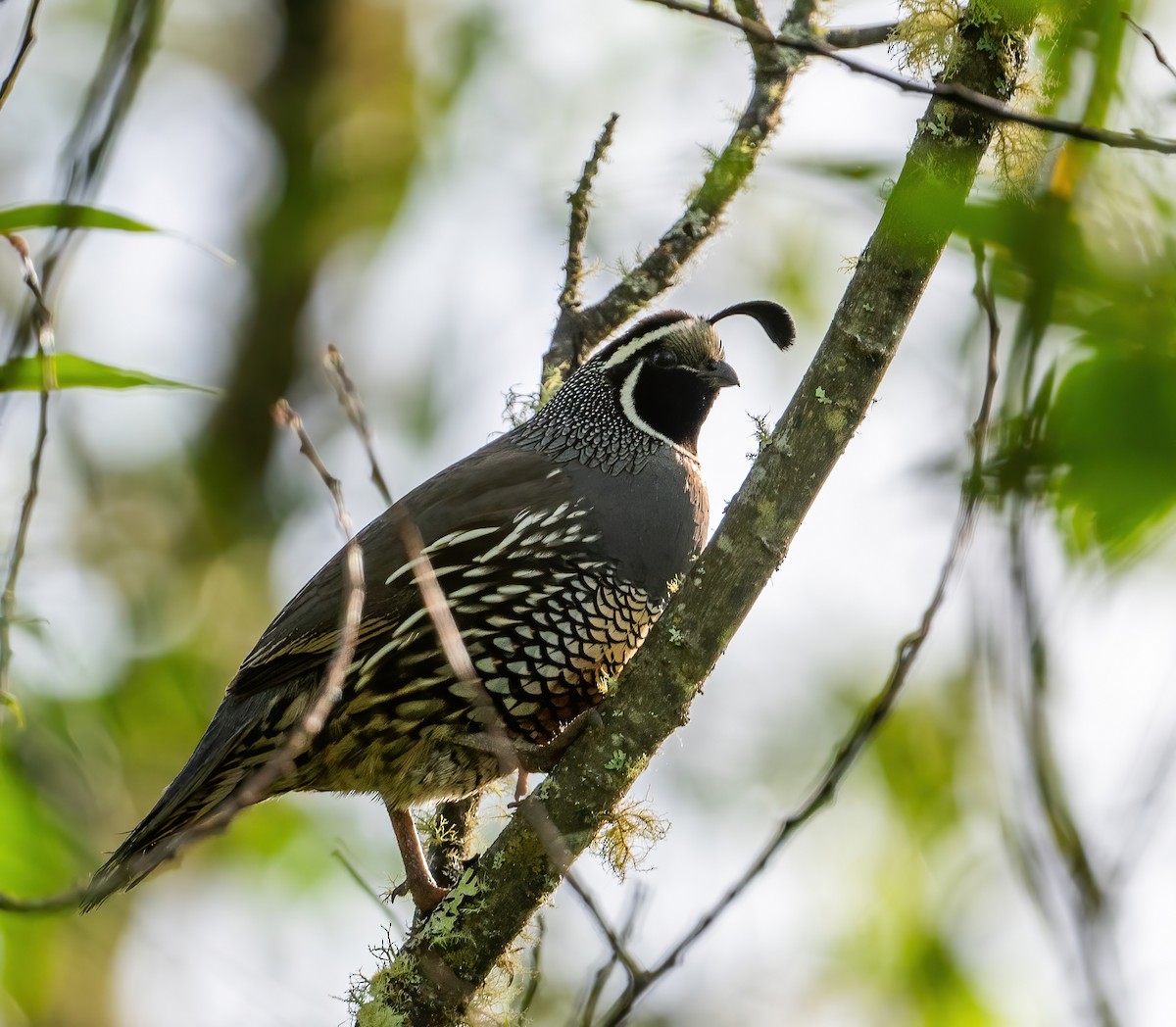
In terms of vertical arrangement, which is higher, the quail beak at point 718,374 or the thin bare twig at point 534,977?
the quail beak at point 718,374

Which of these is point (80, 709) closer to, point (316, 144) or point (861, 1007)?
point (861, 1007)

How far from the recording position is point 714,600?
3.25 meters

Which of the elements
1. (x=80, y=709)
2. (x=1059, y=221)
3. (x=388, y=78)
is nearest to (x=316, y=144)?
(x=388, y=78)

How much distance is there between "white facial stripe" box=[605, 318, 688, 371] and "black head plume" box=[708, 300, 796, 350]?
22 centimetres

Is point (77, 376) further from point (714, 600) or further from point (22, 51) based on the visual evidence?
point (714, 600)

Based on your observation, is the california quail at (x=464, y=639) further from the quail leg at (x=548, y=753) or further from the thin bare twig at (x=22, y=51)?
the thin bare twig at (x=22, y=51)

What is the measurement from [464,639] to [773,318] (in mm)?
1565

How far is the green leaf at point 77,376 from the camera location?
2.45 meters

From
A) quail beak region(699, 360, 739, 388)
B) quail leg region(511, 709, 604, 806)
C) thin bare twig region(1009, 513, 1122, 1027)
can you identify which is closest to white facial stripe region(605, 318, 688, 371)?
quail beak region(699, 360, 739, 388)

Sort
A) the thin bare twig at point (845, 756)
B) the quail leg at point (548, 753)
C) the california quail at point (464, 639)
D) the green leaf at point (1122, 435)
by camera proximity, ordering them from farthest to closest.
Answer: the california quail at point (464, 639), the quail leg at point (548, 753), the thin bare twig at point (845, 756), the green leaf at point (1122, 435)

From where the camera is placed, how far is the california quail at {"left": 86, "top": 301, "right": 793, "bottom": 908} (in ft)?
13.1

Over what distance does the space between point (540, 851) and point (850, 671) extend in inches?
178

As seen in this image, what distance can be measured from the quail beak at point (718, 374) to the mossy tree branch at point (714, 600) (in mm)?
1569

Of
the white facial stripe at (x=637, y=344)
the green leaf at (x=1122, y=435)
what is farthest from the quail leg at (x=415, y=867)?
the green leaf at (x=1122, y=435)
